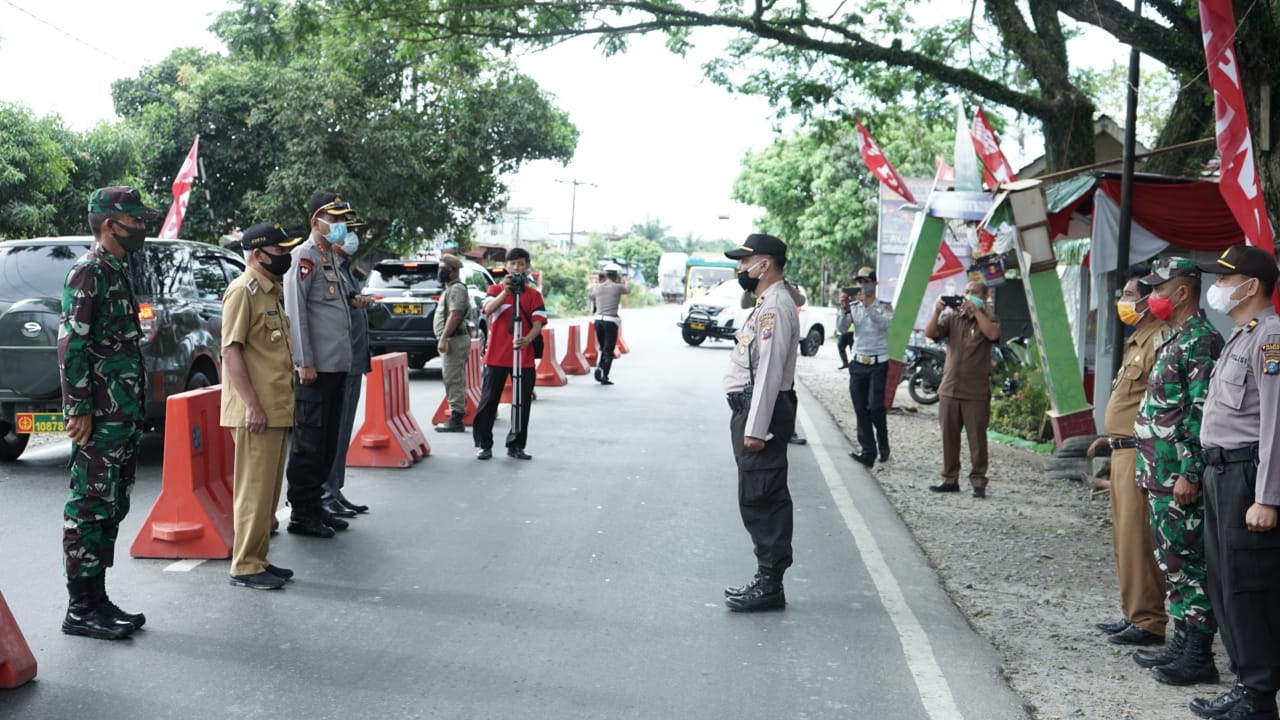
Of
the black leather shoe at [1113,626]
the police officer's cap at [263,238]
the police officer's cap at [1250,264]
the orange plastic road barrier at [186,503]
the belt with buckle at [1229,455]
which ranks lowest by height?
the black leather shoe at [1113,626]

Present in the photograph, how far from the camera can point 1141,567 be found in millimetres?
5715

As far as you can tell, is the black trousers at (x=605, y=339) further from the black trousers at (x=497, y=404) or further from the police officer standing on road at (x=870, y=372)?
the black trousers at (x=497, y=404)

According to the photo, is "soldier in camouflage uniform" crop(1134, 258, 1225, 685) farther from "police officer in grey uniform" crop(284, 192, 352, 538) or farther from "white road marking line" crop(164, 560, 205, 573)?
"white road marking line" crop(164, 560, 205, 573)

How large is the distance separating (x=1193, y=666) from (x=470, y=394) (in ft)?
30.3

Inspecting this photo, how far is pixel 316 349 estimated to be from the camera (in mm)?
6984

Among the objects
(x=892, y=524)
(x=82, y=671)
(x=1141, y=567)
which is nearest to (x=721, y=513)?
(x=892, y=524)

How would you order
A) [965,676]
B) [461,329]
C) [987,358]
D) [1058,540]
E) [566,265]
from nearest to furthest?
[965,676] → [1058,540] → [987,358] → [461,329] → [566,265]

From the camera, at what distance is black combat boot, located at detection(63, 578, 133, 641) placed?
513 centimetres

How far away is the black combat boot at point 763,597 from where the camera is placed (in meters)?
5.98

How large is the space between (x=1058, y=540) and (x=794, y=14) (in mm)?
7263

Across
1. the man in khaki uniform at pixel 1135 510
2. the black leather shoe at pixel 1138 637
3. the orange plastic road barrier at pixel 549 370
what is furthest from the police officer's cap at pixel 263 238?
the orange plastic road barrier at pixel 549 370

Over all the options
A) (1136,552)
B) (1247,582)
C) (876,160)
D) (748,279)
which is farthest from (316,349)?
(876,160)

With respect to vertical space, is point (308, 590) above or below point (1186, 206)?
below

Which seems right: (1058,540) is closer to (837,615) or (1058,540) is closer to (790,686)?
(837,615)
